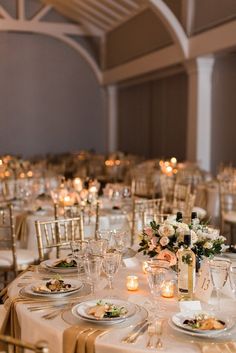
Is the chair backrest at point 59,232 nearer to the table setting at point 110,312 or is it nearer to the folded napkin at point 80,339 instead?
the table setting at point 110,312

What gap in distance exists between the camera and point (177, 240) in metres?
2.83

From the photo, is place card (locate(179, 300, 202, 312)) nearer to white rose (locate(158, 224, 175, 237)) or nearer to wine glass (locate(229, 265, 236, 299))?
wine glass (locate(229, 265, 236, 299))

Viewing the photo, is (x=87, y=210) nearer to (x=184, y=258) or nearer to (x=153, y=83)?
(x=184, y=258)

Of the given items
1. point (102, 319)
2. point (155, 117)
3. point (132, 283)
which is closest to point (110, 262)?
point (132, 283)

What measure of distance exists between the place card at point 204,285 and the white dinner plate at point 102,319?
36cm

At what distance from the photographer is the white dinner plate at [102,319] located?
7.52ft

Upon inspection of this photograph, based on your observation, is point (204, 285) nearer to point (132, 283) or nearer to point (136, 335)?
point (132, 283)

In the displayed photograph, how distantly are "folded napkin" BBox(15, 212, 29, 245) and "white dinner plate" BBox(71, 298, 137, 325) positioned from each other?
113 inches

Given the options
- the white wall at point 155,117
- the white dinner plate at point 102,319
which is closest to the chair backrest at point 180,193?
the white dinner plate at point 102,319

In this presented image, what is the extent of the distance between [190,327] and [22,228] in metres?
3.36

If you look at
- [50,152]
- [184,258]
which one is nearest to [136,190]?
[184,258]

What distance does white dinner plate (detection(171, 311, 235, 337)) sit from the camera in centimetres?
216

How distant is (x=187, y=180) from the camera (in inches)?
323

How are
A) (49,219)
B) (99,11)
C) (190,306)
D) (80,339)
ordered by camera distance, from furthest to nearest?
(99,11)
(49,219)
(190,306)
(80,339)
